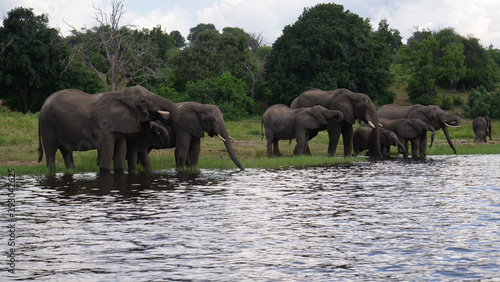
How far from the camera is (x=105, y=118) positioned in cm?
1734

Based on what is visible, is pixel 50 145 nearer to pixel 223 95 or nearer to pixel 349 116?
pixel 349 116

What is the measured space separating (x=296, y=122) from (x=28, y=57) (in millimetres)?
29671

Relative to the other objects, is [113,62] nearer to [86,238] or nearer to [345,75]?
[345,75]

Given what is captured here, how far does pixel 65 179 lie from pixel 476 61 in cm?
6743

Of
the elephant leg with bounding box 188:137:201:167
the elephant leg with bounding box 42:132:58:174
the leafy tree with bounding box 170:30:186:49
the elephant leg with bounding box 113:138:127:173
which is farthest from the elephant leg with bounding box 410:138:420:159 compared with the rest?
the leafy tree with bounding box 170:30:186:49

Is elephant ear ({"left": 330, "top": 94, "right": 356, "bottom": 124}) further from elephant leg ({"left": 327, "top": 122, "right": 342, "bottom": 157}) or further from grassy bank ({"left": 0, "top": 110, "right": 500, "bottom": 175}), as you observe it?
grassy bank ({"left": 0, "top": 110, "right": 500, "bottom": 175})

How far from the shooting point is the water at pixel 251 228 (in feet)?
25.6

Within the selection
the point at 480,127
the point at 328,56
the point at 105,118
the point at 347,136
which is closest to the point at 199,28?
the point at 328,56

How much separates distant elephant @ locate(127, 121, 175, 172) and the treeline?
87.8 feet

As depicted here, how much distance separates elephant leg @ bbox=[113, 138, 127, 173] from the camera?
58.1ft

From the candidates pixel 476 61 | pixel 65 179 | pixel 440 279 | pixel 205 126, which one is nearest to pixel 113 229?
pixel 440 279

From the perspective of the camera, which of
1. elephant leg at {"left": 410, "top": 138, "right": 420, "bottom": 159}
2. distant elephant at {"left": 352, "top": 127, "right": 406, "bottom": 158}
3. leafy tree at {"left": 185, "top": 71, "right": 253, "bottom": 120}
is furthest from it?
leafy tree at {"left": 185, "top": 71, "right": 253, "bottom": 120}

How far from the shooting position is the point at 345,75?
183 ft

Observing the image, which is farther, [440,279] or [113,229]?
[113,229]
